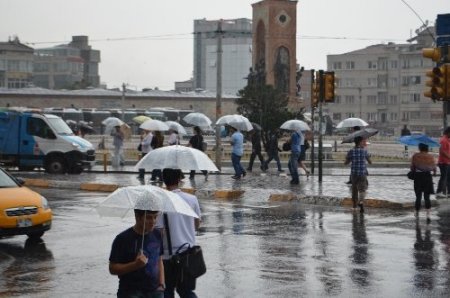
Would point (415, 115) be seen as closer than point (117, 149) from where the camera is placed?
No

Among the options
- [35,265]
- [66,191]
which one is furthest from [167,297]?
[66,191]

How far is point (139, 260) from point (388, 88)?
5007 inches

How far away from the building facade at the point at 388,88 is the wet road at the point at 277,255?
100m

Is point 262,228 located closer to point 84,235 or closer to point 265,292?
point 84,235

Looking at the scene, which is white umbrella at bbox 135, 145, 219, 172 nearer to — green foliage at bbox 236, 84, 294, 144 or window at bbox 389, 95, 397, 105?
green foliage at bbox 236, 84, 294, 144

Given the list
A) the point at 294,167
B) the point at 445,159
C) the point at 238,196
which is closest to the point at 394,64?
the point at 294,167

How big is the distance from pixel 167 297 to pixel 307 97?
147 meters

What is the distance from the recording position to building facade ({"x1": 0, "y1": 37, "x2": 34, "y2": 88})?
137000 millimetres

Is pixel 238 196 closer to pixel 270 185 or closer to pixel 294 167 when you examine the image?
pixel 270 185

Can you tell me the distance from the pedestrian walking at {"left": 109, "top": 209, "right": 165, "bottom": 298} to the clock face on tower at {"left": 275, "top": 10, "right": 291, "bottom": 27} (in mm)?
69306

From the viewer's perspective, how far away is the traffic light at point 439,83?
20.2 metres

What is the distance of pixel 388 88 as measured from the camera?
131125 mm

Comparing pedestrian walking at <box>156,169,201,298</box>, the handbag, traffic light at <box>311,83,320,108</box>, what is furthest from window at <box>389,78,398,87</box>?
the handbag

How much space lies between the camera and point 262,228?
16672 millimetres
